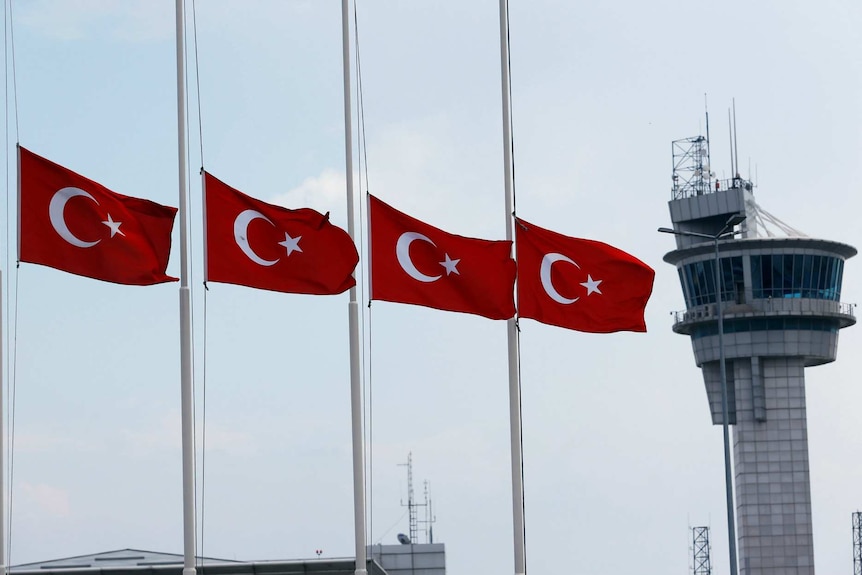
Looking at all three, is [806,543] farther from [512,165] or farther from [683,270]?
[512,165]

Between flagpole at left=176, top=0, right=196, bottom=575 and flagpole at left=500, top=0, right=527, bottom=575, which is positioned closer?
flagpole at left=176, top=0, right=196, bottom=575

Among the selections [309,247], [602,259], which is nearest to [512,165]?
[602,259]

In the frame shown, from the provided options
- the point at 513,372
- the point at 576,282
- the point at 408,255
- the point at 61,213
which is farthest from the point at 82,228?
the point at 576,282

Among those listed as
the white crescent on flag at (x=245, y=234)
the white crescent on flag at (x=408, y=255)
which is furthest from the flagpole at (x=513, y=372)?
the white crescent on flag at (x=245, y=234)

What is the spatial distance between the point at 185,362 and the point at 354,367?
11.3ft

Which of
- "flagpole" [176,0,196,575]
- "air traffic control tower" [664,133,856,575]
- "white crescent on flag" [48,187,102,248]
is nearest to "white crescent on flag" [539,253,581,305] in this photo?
"flagpole" [176,0,196,575]

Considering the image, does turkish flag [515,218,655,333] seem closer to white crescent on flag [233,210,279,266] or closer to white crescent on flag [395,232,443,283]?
white crescent on flag [395,232,443,283]

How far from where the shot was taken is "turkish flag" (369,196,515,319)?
99.7ft

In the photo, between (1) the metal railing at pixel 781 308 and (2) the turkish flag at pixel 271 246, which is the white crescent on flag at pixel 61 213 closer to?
(2) the turkish flag at pixel 271 246

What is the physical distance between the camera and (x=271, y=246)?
29.7m

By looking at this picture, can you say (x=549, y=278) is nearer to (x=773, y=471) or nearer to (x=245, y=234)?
(x=245, y=234)

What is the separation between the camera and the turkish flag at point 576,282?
31672mm

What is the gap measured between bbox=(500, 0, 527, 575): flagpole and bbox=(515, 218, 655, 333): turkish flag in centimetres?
56

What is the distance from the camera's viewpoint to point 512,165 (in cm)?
3247
